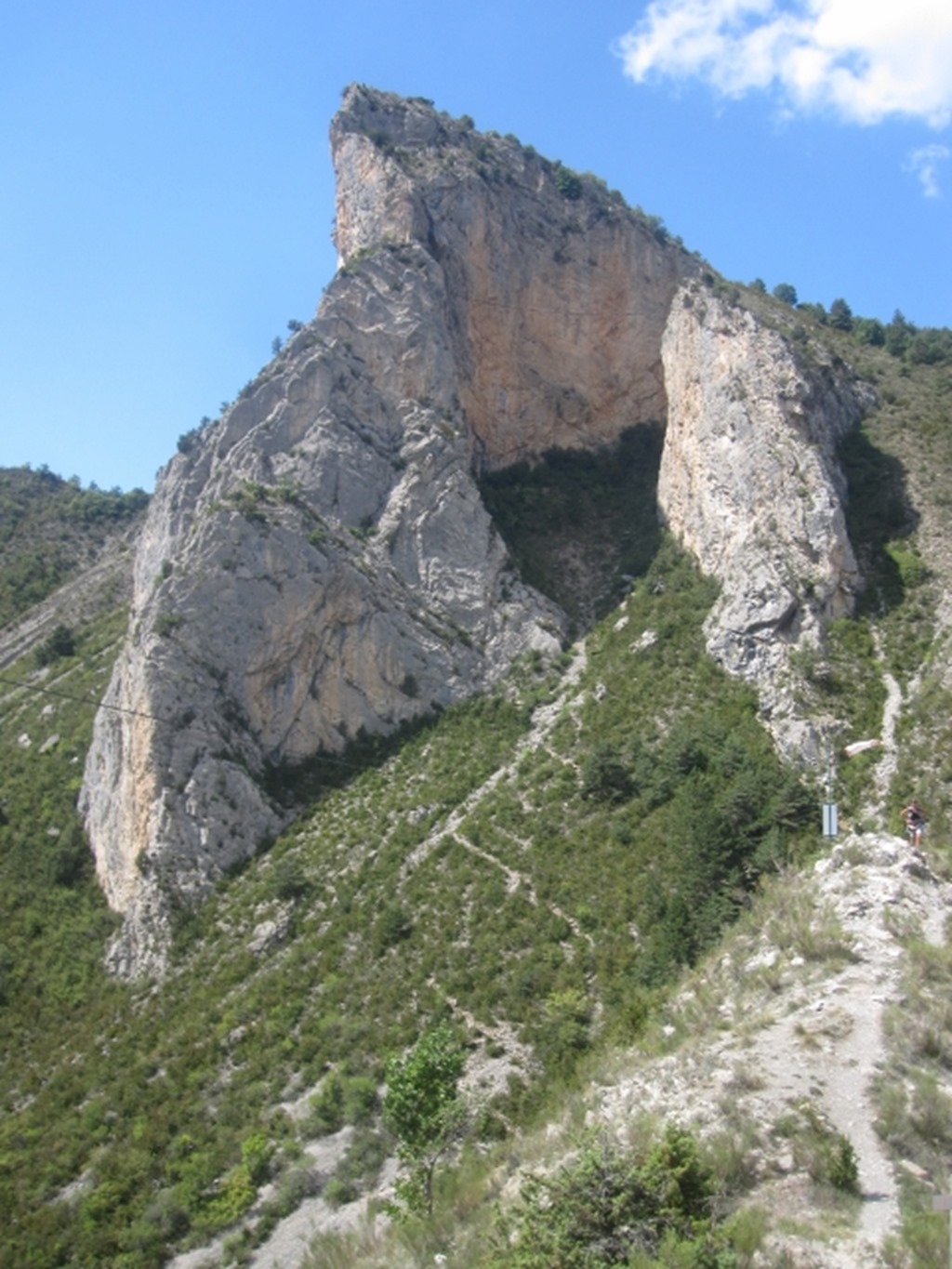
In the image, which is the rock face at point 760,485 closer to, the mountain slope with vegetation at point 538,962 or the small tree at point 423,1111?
the mountain slope with vegetation at point 538,962

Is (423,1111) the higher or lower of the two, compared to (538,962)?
lower

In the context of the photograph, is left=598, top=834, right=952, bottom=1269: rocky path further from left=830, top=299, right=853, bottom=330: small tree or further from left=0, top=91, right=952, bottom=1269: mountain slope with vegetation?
left=830, top=299, right=853, bottom=330: small tree

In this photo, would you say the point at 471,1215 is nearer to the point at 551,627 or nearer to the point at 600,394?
the point at 551,627

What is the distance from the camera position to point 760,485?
36.7 meters

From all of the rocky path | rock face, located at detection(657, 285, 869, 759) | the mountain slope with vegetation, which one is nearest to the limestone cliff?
the mountain slope with vegetation

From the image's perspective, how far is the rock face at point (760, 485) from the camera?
31922 millimetres

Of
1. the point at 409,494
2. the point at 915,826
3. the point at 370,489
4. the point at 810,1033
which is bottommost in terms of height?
the point at 810,1033

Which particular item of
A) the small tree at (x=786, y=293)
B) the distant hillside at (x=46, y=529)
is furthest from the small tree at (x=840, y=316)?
the distant hillside at (x=46, y=529)

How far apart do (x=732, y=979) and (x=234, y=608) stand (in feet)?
84.9

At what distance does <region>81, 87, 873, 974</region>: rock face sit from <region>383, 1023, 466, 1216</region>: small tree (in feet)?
55.5

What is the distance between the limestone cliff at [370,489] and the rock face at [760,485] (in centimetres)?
734

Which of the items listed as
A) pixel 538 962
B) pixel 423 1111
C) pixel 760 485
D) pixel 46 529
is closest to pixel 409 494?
pixel 760 485

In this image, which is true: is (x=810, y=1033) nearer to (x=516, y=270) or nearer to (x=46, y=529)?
(x=516, y=270)

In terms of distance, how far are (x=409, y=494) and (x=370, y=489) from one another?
1.70 meters
